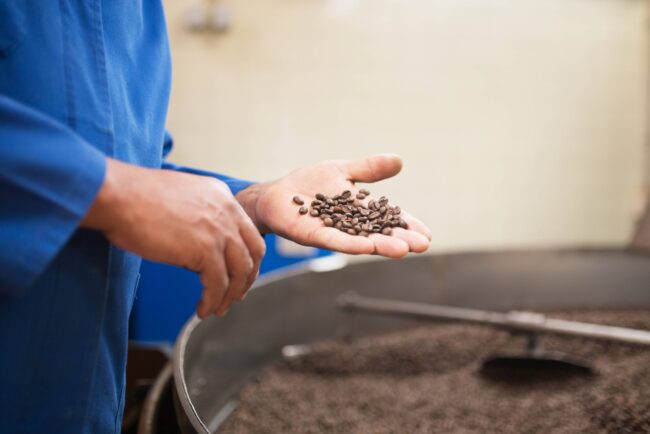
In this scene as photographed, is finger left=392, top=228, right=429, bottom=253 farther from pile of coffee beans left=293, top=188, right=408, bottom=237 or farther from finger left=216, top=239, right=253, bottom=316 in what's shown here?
finger left=216, top=239, right=253, bottom=316

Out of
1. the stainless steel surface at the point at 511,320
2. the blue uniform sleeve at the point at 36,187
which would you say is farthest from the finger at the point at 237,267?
the stainless steel surface at the point at 511,320

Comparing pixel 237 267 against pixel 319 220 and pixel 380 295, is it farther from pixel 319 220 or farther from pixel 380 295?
pixel 380 295

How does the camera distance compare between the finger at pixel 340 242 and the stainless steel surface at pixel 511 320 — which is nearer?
the finger at pixel 340 242

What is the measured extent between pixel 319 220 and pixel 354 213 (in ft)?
0.28

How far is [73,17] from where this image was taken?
2.09 feet

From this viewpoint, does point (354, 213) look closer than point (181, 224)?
No

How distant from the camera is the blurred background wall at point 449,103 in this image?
278 centimetres

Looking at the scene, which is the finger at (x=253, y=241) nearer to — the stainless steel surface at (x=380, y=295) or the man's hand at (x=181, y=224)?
the man's hand at (x=181, y=224)

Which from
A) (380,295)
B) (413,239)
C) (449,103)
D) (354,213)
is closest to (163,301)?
(380,295)

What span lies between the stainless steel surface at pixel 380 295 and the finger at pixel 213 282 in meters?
0.46

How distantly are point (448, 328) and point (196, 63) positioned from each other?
1.74 metres

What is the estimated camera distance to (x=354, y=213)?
899 millimetres

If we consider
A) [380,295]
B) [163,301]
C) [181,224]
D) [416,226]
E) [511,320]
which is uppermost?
[181,224]

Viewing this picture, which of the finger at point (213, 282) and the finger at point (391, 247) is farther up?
the finger at point (213, 282)
